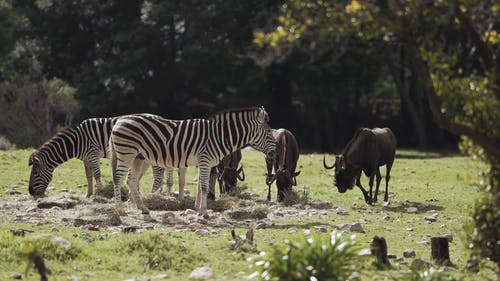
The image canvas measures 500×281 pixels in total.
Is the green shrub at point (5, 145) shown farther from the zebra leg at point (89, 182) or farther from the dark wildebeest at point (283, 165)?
the dark wildebeest at point (283, 165)

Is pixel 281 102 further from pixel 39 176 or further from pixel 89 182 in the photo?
pixel 39 176

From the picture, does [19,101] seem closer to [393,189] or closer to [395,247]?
[393,189]

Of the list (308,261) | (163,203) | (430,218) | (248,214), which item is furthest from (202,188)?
(308,261)

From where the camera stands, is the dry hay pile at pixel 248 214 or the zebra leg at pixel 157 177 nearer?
the dry hay pile at pixel 248 214

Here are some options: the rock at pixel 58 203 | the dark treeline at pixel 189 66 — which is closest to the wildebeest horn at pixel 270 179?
the rock at pixel 58 203

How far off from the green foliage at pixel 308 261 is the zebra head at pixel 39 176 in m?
11.2

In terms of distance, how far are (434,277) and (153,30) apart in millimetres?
34218

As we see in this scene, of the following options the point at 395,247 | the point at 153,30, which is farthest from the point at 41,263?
the point at 153,30

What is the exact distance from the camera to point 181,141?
55.8 feet

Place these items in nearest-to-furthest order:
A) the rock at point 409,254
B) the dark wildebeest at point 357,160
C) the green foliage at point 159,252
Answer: the green foliage at point 159,252, the rock at point 409,254, the dark wildebeest at point 357,160

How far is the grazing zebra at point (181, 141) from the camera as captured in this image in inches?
661

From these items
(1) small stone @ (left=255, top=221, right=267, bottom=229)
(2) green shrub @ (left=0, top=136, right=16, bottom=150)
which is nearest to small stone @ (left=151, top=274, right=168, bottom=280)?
(1) small stone @ (left=255, top=221, right=267, bottom=229)

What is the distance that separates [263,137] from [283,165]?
8.63 ft

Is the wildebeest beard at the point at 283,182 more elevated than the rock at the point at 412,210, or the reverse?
the wildebeest beard at the point at 283,182
